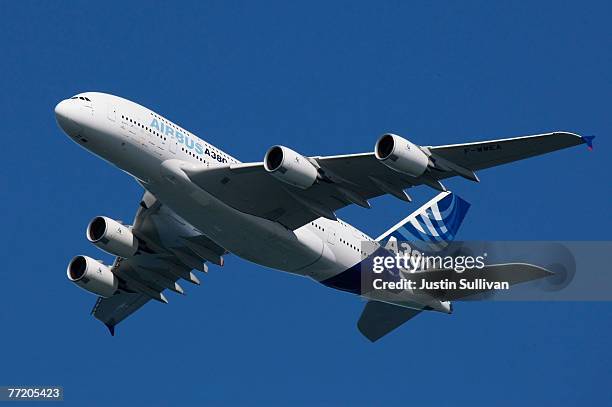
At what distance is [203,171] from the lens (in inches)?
1682

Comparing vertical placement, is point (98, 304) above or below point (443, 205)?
below

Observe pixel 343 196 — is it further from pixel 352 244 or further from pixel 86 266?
pixel 86 266

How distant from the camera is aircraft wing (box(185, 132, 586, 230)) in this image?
38.6m

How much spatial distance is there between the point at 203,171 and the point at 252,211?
271cm

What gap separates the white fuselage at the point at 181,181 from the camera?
42.0 metres

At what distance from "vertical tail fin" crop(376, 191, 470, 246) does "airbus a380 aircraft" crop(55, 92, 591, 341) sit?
0.76 ft

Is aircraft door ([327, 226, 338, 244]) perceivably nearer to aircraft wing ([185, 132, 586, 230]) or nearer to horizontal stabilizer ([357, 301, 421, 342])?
aircraft wing ([185, 132, 586, 230])

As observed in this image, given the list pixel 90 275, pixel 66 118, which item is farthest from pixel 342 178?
pixel 90 275

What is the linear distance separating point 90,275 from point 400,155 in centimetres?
1823

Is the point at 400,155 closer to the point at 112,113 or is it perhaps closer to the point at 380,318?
the point at 112,113

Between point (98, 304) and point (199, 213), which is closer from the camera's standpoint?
point (199, 213)

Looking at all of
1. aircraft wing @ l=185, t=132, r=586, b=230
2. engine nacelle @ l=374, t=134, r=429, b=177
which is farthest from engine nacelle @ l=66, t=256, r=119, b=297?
engine nacelle @ l=374, t=134, r=429, b=177

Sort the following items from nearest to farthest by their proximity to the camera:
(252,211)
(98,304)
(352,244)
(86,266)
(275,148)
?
1. (275,148)
2. (252,211)
3. (352,244)
4. (86,266)
5. (98,304)

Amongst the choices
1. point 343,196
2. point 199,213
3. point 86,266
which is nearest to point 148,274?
point 86,266
